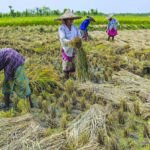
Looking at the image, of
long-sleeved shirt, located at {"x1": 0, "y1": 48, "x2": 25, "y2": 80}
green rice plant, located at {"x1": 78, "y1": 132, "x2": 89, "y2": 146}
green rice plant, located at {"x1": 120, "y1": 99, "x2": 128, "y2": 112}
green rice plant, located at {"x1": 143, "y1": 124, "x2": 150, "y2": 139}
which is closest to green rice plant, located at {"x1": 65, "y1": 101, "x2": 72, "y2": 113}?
green rice plant, located at {"x1": 120, "y1": 99, "x2": 128, "y2": 112}

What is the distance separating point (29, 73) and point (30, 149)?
324cm

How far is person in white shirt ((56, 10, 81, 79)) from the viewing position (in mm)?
6669

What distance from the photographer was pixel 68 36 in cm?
673

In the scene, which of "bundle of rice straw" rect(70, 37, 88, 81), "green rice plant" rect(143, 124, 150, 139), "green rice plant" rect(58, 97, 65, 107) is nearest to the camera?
"green rice plant" rect(143, 124, 150, 139)

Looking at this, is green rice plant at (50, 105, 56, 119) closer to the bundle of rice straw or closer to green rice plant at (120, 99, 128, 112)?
green rice plant at (120, 99, 128, 112)

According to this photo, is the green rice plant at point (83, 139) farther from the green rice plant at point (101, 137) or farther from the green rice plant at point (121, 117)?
the green rice plant at point (121, 117)

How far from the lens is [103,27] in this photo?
20609mm

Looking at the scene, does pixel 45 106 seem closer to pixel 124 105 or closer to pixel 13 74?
pixel 13 74

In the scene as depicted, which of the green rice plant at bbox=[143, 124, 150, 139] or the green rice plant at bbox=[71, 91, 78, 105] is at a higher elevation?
the green rice plant at bbox=[143, 124, 150, 139]

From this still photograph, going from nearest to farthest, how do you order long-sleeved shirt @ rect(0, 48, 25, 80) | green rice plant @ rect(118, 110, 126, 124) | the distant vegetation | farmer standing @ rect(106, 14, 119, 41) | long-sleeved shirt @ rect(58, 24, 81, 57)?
green rice plant @ rect(118, 110, 126, 124)
long-sleeved shirt @ rect(0, 48, 25, 80)
long-sleeved shirt @ rect(58, 24, 81, 57)
farmer standing @ rect(106, 14, 119, 41)
the distant vegetation

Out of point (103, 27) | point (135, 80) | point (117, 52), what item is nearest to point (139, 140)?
point (135, 80)

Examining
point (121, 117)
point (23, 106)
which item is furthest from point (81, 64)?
point (121, 117)

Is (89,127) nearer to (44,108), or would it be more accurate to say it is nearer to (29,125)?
(29,125)

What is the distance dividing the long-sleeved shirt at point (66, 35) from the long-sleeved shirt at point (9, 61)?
60.3 inches
